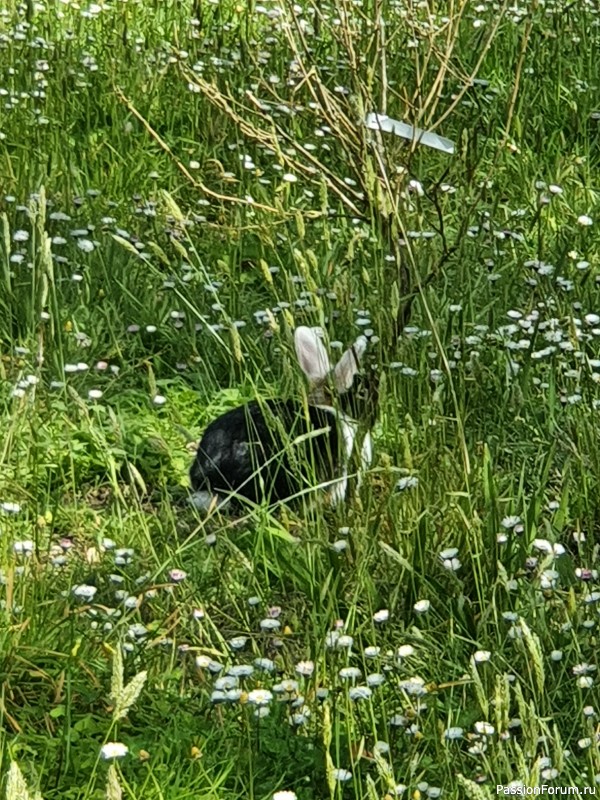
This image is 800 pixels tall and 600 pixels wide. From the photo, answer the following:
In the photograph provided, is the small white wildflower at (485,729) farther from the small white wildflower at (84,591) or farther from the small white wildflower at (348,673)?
the small white wildflower at (84,591)

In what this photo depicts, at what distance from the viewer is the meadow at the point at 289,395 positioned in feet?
8.95

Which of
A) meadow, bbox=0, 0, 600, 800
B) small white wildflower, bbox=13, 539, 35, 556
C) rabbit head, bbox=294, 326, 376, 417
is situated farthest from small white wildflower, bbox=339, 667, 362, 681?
rabbit head, bbox=294, 326, 376, 417

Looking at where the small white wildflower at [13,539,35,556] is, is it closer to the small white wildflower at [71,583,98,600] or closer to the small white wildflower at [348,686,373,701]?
the small white wildflower at [71,583,98,600]

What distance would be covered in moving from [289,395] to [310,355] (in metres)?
0.17

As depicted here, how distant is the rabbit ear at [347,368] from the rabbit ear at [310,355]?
0.15 feet

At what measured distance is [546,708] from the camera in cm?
281

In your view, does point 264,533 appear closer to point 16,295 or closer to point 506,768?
point 506,768

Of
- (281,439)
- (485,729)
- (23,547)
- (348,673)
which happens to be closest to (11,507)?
(23,547)

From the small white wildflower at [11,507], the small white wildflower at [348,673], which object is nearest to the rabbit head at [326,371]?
the small white wildflower at [11,507]

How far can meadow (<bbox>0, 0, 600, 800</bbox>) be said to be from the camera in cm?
273

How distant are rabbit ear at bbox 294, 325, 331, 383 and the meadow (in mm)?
143

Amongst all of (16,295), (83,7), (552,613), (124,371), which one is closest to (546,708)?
(552,613)

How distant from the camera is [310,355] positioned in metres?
4.00

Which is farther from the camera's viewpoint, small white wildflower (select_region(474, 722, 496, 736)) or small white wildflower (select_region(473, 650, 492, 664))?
small white wildflower (select_region(473, 650, 492, 664))
